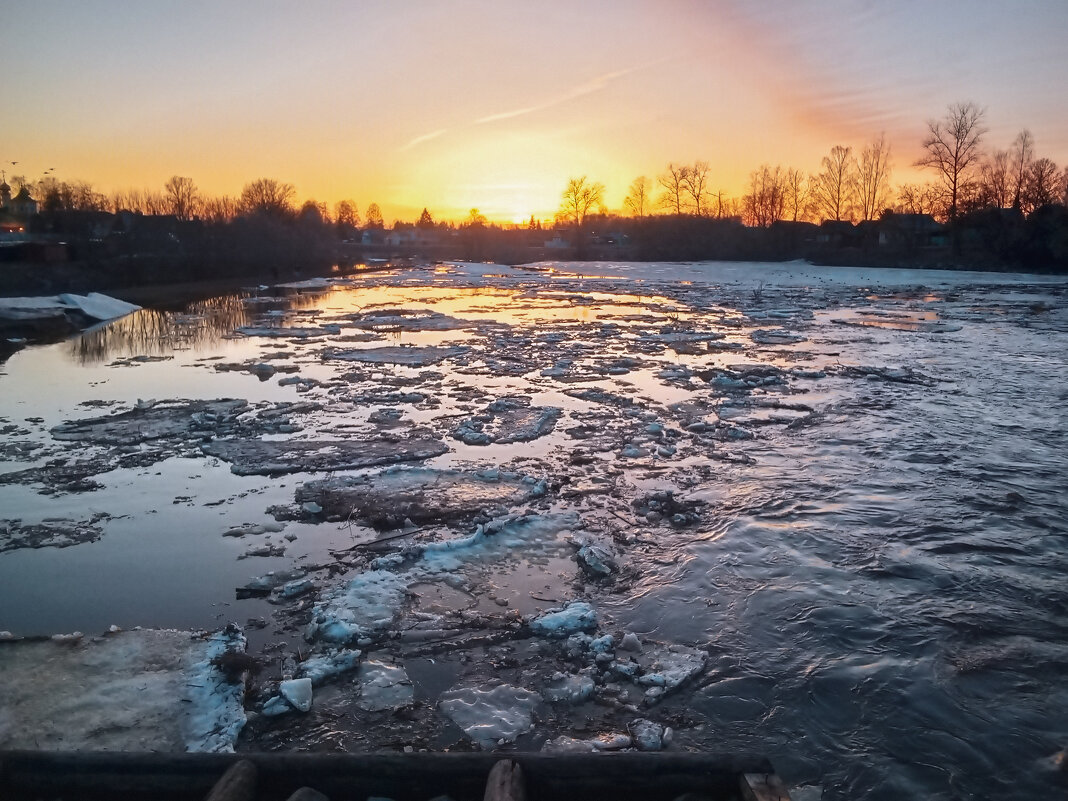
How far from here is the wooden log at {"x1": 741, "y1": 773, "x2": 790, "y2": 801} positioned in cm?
240

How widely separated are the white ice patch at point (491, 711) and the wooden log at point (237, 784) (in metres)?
1.22

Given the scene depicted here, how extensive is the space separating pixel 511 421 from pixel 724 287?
93.1 ft

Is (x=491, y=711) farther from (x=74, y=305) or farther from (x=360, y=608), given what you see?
(x=74, y=305)

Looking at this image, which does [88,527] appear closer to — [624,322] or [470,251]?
[624,322]

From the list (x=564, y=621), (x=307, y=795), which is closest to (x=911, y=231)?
(x=564, y=621)

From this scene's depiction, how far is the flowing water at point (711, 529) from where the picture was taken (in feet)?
11.8

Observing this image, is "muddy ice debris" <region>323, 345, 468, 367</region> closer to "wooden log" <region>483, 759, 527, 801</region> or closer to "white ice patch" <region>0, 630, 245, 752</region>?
"white ice patch" <region>0, 630, 245, 752</region>

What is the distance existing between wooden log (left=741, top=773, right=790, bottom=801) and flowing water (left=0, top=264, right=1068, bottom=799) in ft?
2.79

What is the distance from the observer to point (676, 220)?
76.2 meters

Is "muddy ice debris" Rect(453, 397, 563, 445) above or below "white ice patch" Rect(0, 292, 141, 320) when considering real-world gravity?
below

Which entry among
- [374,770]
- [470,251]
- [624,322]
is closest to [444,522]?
[374,770]

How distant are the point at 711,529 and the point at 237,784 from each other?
4309 millimetres

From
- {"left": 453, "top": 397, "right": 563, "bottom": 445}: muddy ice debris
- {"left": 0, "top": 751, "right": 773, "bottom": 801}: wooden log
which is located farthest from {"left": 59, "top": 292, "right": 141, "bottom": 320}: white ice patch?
{"left": 0, "top": 751, "right": 773, "bottom": 801}: wooden log

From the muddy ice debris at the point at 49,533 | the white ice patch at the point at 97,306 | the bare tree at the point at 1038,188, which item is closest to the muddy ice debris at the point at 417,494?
the muddy ice debris at the point at 49,533
